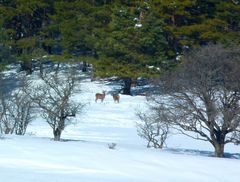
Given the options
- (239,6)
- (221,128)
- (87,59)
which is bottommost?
(221,128)

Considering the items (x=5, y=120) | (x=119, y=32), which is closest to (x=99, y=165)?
(x=5, y=120)

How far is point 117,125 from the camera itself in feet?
100

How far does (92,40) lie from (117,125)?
33.7ft

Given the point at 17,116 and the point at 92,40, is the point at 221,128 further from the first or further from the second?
the point at 92,40

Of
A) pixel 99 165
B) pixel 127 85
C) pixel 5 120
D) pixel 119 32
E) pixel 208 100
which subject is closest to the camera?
pixel 99 165

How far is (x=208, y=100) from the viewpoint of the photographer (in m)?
19.8

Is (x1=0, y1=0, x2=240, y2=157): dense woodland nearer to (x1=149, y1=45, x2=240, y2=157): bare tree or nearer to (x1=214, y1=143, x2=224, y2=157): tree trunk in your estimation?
(x1=149, y1=45, x2=240, y2=157): bare tree

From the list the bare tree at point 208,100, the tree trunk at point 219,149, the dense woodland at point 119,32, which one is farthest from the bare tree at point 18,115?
the tree trunk at point 219,149

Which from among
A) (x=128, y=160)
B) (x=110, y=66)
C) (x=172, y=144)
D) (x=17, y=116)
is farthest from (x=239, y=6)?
(x=128, y=160)

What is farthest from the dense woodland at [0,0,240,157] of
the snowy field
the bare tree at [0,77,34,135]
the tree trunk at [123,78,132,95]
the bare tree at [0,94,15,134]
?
the snowy field

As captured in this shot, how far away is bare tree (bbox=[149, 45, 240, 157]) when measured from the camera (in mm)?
19719

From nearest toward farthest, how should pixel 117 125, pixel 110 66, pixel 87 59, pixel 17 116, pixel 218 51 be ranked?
1. pixel 218 51
2. pixel 17 116
3. pixel 117 125
4. pixel 110 66
5. pixel 87 59

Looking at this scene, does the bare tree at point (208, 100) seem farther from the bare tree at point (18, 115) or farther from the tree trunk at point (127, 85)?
the tree trunk at point (127, 85)

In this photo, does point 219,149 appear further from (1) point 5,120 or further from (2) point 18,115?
(1) point 5,120
